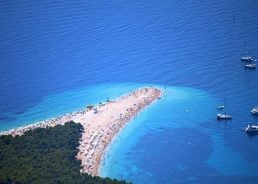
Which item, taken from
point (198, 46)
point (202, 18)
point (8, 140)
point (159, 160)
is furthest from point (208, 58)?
point (8, 140)

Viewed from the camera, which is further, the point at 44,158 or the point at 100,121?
the point at 100,121

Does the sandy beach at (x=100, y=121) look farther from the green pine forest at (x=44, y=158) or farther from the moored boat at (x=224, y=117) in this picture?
the moored boat at (x=224, y=117)

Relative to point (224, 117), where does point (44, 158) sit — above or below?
below

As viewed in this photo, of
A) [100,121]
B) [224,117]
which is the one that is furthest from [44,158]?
[224,117]

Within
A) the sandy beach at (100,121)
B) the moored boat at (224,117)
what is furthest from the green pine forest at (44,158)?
the moored boat at (224,117)

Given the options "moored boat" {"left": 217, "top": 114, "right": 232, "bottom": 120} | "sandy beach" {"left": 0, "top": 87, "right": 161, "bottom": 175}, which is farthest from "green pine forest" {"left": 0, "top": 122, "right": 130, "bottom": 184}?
"moored boat" {"left": 217, "top": 114, "right": 232, "bottom": 120}

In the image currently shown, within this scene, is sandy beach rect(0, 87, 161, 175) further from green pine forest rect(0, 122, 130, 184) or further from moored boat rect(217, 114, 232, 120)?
moored boat rect(217, 114, 232, 120)

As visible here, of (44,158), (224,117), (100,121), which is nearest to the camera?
(44,158)

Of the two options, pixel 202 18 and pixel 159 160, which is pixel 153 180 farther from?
pixel 202 18

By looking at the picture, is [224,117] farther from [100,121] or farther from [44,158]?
[44,158]
